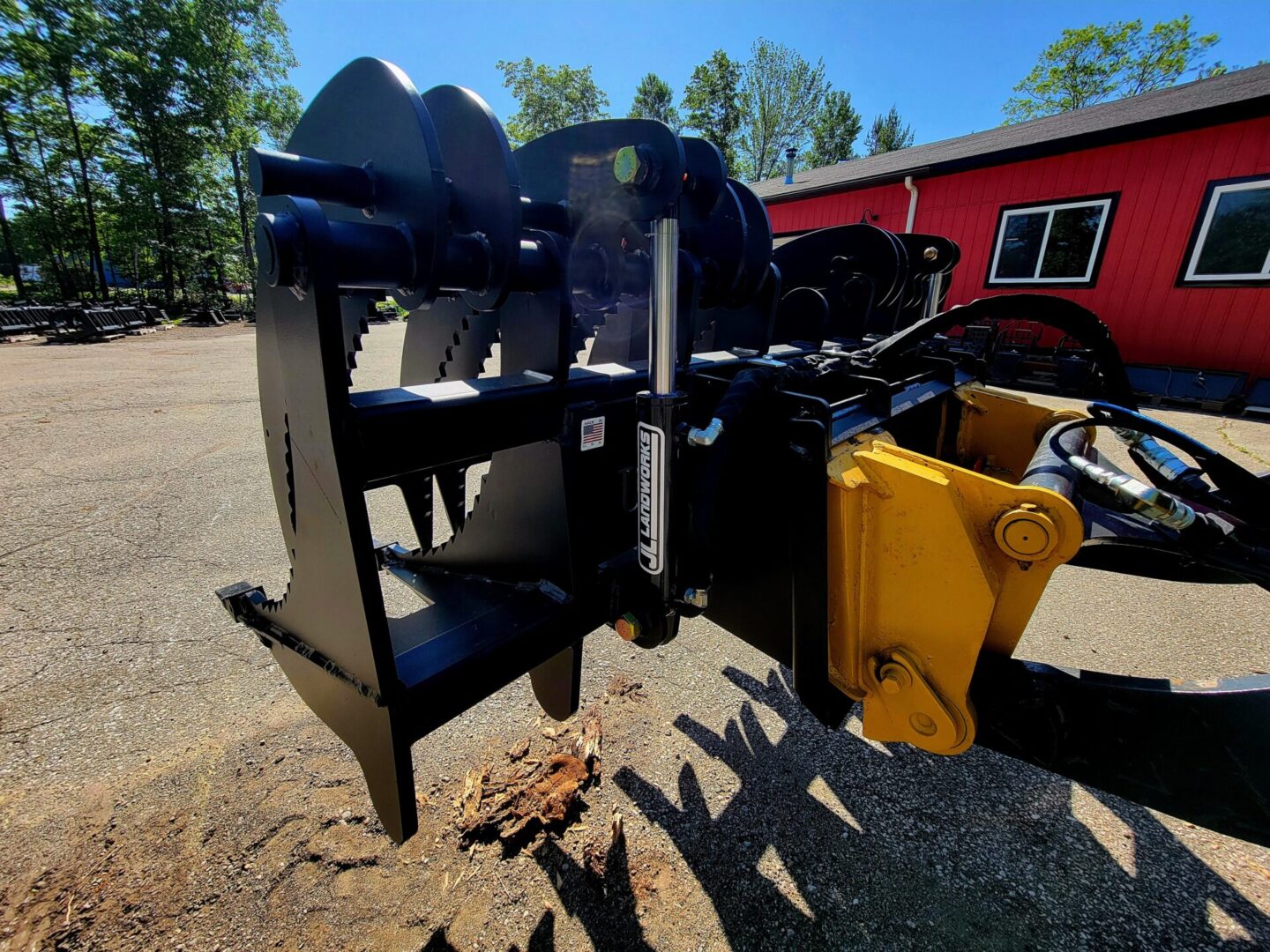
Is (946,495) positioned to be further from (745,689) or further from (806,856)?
(745,689)

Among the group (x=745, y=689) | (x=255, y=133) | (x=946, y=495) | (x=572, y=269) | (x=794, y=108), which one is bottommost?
(x=745, y=689)

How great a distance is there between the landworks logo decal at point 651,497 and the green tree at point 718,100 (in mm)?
38996

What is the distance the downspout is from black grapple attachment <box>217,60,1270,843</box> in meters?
11.1

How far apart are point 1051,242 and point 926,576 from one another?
447 inches

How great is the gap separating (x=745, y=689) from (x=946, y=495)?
157cm

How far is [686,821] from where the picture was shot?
185 cm

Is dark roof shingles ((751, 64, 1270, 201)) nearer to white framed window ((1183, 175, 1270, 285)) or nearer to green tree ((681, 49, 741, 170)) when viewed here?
white framed window ((1183, 175, 1270, 285))

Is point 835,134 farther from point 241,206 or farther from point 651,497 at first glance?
point 651,497

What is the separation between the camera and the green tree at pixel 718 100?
1387 inches

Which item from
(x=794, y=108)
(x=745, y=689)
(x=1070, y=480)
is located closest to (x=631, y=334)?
(x=1070, y=480)

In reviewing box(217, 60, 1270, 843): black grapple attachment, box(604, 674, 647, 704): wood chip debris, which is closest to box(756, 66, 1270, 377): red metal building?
box(217, 60, 1270, 843): black grapple attachment

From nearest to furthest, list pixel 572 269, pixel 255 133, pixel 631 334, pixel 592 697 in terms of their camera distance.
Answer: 1. pixel 572 269
2. pixel 631 334
3. pixel 592 697
4. pixel 255 133

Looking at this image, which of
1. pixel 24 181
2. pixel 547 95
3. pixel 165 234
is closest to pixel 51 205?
pixel 24 181

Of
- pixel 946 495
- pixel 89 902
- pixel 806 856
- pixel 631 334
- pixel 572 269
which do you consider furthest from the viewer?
pixel 631 334
